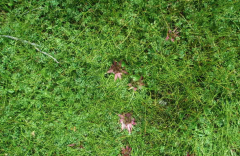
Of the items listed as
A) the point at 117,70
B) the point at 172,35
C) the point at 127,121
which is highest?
the point at 172,35

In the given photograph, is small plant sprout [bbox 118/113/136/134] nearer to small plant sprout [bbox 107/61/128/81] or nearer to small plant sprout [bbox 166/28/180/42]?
small plant sprout [bbox 107/61/128/81]

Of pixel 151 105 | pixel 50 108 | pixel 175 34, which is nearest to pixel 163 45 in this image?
pixel 175 34

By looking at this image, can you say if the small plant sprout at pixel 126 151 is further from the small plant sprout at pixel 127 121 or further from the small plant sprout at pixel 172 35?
the small plant sprout at pixel 172 35

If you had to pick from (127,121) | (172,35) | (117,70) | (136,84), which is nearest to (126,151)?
(127,121)

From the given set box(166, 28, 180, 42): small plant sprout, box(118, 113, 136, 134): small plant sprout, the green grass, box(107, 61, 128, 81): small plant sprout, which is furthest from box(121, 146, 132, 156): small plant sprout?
box(166, 28, 180, 42): small plant sprout

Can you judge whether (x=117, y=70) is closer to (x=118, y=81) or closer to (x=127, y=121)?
(x=118, y=81)
